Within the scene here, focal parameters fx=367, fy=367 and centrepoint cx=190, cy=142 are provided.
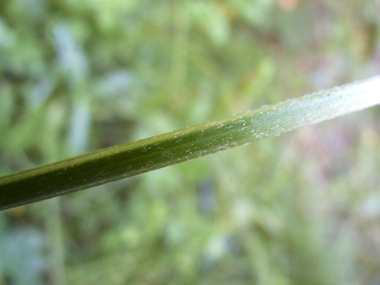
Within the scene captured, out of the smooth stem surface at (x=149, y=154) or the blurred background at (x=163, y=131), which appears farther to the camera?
the blurred background at (x=163, y=131)

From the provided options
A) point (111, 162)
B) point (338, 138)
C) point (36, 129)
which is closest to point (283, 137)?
point (338, 138)

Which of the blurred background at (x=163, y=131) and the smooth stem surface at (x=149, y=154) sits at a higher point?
the blurred background at (x=163, y=131)

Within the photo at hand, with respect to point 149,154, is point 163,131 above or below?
above

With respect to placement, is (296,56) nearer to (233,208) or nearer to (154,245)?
(233,208)

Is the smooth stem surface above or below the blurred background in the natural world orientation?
below

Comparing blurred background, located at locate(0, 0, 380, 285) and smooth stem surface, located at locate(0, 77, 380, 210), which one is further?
blurred background, located at locate(0, 0, 380, 285)
